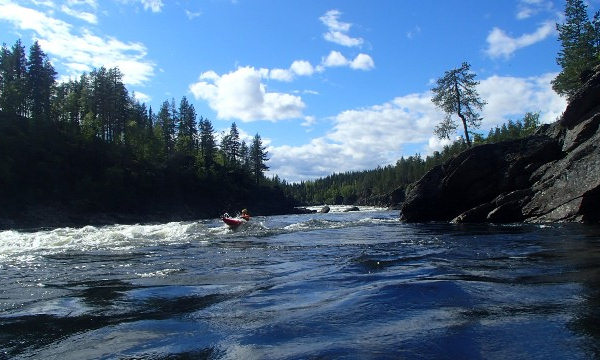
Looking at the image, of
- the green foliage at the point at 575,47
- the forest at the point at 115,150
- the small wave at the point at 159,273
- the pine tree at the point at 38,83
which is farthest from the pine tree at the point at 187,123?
the small wave at the point at 159,273

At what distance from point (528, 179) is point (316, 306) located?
79.1 ft

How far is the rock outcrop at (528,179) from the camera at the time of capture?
68.0 feet

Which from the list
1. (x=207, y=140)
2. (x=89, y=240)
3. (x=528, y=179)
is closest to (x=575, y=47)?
(x=528, y=179)

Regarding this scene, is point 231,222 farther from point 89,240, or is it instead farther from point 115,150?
point 115,150

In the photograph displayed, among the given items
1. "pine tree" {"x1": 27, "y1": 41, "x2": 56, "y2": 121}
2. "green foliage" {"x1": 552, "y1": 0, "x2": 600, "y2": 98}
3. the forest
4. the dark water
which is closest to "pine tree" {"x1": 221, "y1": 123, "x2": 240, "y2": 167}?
the forest

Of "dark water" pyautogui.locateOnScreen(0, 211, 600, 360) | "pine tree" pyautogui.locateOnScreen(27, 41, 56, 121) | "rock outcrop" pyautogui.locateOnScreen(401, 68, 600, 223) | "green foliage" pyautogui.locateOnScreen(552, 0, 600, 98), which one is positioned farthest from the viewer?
"pine tree" pyautogui.locateOnScreen(27, 41, 56, 121)

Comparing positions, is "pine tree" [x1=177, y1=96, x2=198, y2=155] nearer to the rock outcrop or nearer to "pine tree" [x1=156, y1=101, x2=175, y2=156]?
"pine tree" [x1=156, y1=101, x2=175, y2=156]

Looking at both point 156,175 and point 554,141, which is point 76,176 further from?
point 554,141

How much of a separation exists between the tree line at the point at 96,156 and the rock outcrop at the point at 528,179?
4677 centimetres

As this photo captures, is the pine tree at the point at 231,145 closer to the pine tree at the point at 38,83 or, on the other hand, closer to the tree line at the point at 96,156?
the tree line at the point at 96,156

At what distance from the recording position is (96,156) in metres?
70.4

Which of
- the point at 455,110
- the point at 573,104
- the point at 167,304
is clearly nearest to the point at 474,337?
the point at 167,304

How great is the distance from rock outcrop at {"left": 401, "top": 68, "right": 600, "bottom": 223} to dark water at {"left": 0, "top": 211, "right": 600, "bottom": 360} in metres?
8.84

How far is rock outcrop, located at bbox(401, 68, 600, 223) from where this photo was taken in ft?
68.0
